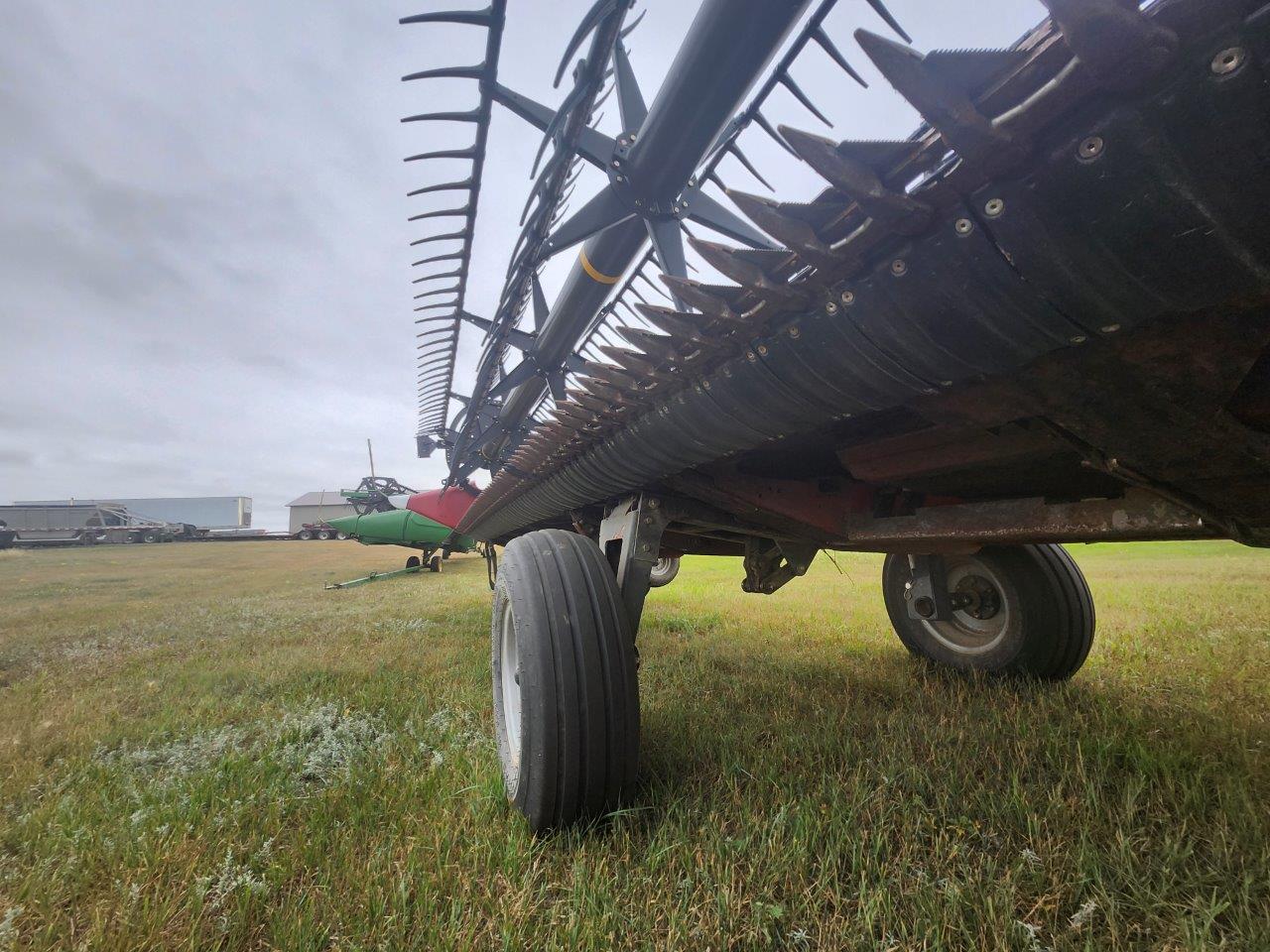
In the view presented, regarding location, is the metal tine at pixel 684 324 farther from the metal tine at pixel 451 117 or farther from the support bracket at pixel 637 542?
the metal tine at pixel 451 117

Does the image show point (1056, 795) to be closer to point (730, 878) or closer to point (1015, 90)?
point (730, 878)

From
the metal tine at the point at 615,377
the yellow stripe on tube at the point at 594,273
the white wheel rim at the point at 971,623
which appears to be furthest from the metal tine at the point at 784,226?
the yellow stripe on tube at the point at 594,273

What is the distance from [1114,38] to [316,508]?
5373 centimetres

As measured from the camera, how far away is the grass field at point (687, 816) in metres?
1.03

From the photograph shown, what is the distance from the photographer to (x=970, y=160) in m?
0.62

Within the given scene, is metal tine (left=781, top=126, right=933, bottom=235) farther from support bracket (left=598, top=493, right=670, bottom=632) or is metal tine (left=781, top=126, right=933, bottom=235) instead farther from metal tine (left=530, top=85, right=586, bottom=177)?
metal tine (left=530, top=85, right=586, bottom=177)

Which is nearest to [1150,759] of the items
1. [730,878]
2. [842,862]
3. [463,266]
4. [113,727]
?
[842,862]

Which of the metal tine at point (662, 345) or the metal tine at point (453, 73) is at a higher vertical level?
the metal tine at point (453, 73)

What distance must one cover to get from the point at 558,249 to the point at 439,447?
6.40 metres

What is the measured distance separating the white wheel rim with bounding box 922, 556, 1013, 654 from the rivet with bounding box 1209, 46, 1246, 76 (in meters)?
2.53

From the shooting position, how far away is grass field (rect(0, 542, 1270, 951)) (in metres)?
1.03

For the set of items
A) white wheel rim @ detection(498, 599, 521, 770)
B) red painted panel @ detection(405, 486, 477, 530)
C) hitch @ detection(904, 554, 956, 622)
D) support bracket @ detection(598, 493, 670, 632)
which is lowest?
white wheel rim @ detection(498, 599, 521, 770)

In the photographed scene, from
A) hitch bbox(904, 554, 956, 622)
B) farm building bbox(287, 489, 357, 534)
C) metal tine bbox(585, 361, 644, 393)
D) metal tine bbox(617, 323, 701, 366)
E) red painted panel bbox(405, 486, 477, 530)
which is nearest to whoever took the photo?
metal tine bbox(617, 323, 701, 366)

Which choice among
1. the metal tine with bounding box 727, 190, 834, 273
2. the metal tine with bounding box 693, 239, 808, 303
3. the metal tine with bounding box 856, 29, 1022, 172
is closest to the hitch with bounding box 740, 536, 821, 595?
the metal tine with bounding box 693, 239, 808, 303
